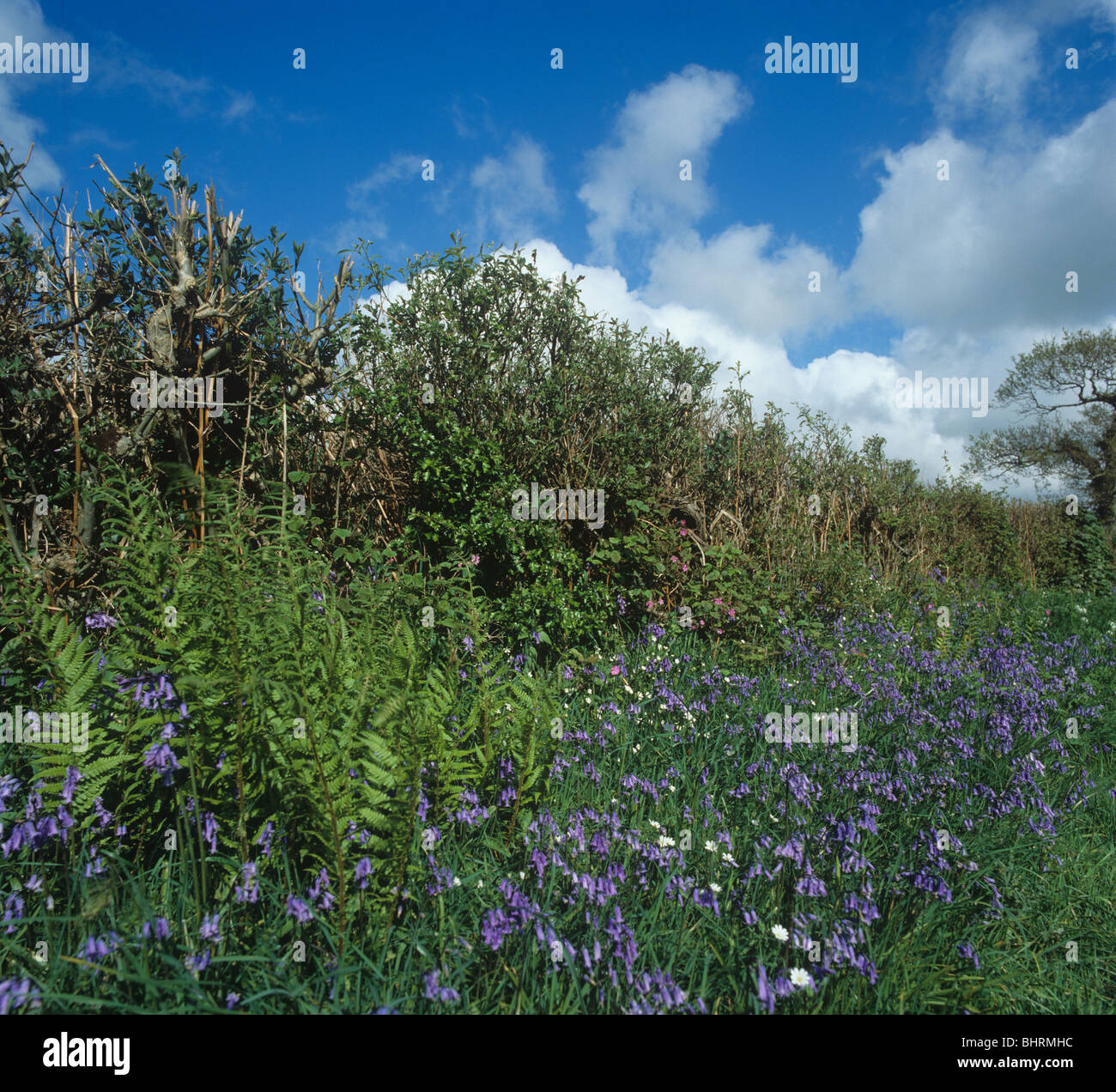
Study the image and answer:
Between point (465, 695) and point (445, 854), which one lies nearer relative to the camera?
point (445, 854)

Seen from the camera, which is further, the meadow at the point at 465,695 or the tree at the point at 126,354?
the tree at the point at 126,354

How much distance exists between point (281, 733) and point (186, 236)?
3.88 meters

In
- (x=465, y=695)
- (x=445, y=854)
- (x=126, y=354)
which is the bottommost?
(x=445, y=854)

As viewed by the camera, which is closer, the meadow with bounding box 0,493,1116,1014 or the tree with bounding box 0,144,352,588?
the meadow with bounding box 0,493,1116,1014

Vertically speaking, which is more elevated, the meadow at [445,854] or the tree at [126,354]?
the tree at [126,354]

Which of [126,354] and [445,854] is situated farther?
[126,354]

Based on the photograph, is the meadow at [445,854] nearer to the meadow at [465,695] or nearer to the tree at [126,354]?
the meadow at [465,695]

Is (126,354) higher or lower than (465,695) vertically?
higher

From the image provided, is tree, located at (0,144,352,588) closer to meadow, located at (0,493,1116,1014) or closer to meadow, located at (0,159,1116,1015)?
meadow, located at (0,159,1116,1015)

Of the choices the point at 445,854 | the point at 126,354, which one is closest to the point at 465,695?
the point at 445,854

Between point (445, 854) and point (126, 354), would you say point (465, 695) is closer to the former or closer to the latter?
point (445, 854)

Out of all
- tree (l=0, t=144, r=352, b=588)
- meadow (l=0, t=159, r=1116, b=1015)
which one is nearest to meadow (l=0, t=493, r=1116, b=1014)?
meadow (l=0, t=159, r=1116, b=1015)

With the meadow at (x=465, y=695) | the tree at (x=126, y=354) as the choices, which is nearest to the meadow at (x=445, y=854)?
the meadow at (x=465, y=695)
